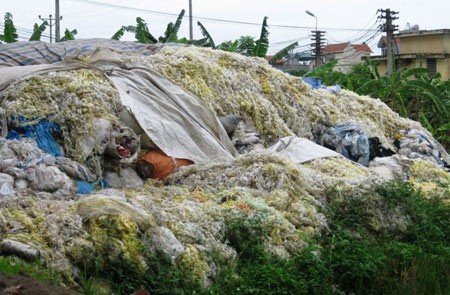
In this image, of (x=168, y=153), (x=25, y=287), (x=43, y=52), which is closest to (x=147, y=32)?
(x=43, y=52)

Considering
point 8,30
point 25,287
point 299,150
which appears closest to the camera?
point 25,287

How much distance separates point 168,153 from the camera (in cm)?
915

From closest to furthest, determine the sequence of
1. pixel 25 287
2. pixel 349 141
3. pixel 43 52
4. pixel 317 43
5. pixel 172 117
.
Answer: pixel 25 287, pixel 172 117, pixel 43 52, pixel 349 141, pixel 317 43

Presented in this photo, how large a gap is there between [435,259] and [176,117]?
364 centimetres

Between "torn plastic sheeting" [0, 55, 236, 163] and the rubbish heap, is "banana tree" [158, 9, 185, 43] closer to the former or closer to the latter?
the rubbish heap

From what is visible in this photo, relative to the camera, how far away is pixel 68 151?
845 cm

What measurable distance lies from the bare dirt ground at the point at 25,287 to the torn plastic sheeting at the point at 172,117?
14.0 feet

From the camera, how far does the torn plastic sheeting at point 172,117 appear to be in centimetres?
930

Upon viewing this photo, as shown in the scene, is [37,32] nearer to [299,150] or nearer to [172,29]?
[172,29]

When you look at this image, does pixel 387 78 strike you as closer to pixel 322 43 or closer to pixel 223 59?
pixel 223 59

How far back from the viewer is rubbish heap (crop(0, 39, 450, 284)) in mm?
6406

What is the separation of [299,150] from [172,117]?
5.72 feet

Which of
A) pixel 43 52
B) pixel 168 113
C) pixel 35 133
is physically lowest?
pixel 35 133

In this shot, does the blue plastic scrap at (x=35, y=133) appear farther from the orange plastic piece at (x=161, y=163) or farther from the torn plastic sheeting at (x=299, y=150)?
the torn plastic sheeting at (x=299, y=150)
